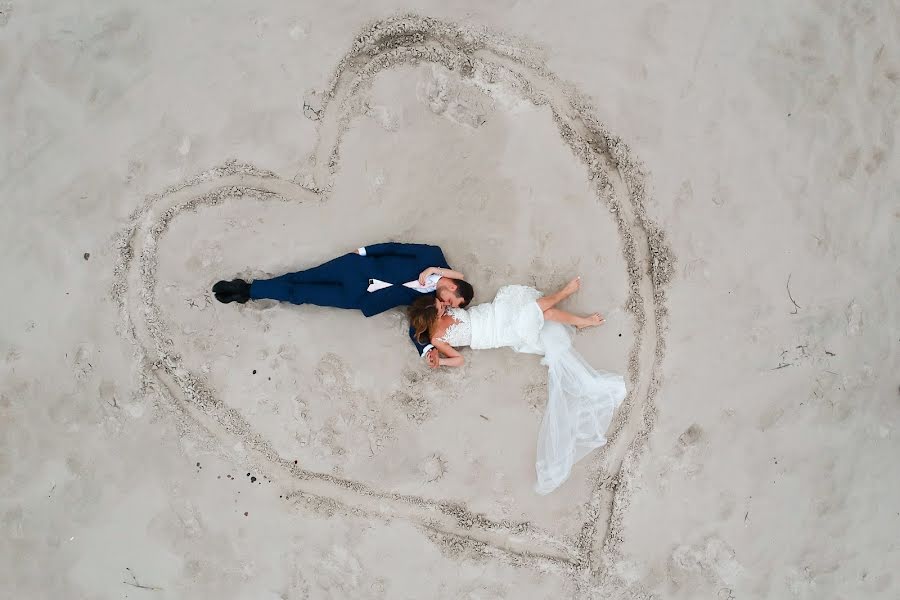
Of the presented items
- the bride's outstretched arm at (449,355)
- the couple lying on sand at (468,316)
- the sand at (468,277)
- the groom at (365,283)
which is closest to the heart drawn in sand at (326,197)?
the sand at (468,277)

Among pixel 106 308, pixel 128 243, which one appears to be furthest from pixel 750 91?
pixel 106 308

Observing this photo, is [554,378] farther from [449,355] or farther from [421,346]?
[421,346]

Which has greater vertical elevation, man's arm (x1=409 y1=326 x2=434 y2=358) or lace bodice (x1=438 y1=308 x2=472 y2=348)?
lace bodice (x1=438 y1=308 x2=472 y2=348)

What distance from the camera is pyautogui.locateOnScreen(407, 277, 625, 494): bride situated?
11.4ft

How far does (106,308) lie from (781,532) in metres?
4.79

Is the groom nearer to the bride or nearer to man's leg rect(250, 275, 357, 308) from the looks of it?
man's leg rect(250, 275, 357, 308)

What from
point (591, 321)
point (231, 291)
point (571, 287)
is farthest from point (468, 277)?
point (231, 291)

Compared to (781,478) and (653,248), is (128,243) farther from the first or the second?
(781,478)

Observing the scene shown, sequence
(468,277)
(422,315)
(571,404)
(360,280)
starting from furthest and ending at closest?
(468,277) < (571,404) < (360,280) < (422,315)

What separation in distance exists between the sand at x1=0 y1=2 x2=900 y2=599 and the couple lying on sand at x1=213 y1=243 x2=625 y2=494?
0.17 metres

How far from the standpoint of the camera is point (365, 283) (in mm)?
Result: 3521

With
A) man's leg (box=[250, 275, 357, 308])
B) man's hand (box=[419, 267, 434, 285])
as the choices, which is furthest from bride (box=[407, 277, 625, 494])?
man's leg (box=[250, 275, 357, 308])

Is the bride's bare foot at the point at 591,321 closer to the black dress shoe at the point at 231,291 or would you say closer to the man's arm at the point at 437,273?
the man's arm at the point at 437,273

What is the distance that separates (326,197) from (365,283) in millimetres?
684
